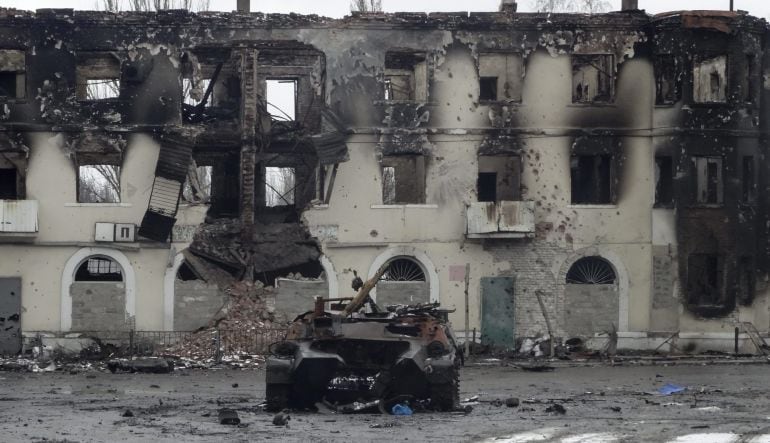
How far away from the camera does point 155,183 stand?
1556 inches

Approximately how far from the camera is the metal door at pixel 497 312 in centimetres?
4088

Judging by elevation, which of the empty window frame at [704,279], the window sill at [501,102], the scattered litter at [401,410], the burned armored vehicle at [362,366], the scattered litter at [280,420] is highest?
the window sill at [501,102]

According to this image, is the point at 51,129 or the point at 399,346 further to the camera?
the point at 51,129

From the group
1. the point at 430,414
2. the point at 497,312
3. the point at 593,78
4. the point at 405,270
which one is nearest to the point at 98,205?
the point at 405,270

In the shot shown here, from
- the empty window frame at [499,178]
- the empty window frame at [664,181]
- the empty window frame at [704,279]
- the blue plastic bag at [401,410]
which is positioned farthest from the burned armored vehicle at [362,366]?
the empty window frame at [664,181]

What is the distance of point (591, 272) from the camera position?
41.4 m

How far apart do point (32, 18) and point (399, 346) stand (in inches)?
829

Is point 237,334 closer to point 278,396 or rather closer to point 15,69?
point 15,69

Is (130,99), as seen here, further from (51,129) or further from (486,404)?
(486,404)

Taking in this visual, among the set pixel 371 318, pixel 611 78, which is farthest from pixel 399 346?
pixel 611 78

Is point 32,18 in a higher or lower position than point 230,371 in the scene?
higher

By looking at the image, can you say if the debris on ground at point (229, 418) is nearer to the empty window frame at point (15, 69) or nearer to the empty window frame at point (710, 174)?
the empty window frame at point (15, 69)

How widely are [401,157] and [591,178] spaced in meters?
5.63

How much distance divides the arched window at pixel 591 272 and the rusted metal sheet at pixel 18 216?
14852 mm
